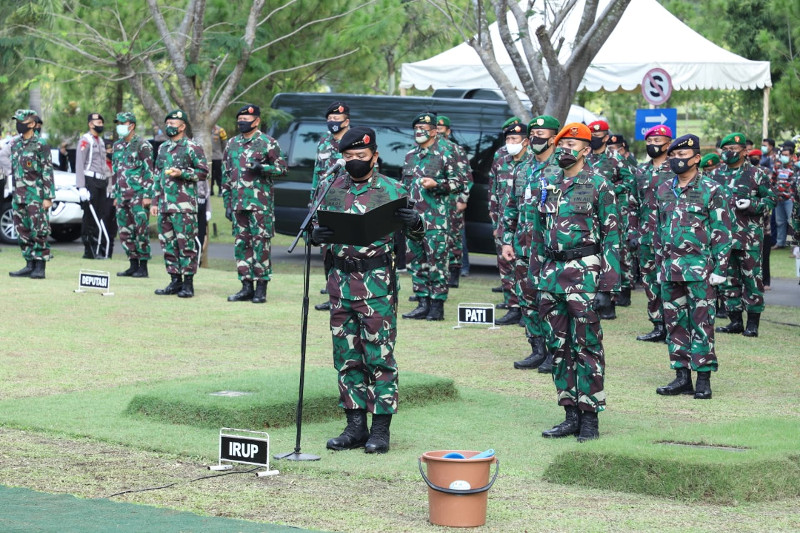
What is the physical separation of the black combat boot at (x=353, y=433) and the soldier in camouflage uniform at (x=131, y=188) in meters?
10.0

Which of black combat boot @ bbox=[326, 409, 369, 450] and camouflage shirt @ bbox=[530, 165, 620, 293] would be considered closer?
black combat boot @ bbox=[326, 409, 369, 450]

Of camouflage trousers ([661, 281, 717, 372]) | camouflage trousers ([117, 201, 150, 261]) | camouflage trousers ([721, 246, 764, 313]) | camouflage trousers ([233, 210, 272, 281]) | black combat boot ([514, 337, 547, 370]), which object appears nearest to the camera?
camouflage trousers ([661, 281, 717, 372])

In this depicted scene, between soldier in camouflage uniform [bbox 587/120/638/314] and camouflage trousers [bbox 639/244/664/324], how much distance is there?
0.94 feet

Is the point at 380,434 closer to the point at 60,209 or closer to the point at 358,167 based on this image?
the point at 358,167

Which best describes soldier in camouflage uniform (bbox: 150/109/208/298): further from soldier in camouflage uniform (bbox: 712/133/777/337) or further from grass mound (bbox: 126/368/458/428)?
soldier in camouflage uniform (bbox: 712/133/777/337)

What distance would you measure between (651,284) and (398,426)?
17.7 feet

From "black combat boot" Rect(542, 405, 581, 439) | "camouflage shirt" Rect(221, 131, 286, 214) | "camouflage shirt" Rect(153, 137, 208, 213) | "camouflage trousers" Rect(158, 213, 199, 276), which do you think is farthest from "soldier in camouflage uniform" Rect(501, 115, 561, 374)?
"camouflage trousers" Rect(158, 213, 199, 276)

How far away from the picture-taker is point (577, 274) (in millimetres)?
8352

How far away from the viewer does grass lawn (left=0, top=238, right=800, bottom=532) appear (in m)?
6.71

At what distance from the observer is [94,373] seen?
1078 cm

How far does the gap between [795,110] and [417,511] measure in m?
21.5

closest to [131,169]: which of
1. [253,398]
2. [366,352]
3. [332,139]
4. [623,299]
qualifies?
[332,139]

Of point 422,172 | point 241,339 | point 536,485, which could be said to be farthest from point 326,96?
point 536,485

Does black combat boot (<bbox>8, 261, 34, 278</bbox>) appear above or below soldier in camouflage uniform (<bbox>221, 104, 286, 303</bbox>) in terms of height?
below
